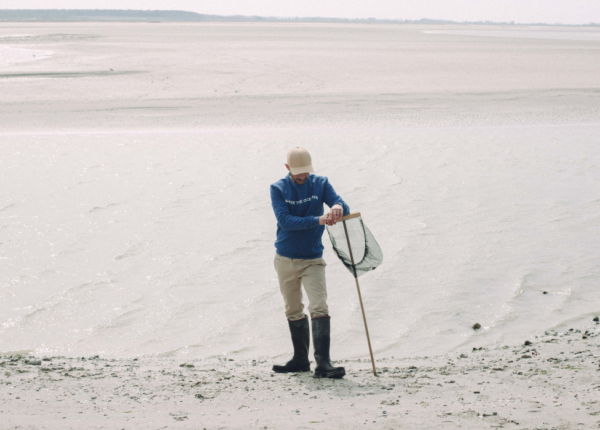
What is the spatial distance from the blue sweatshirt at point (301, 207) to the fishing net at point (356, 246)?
315mm

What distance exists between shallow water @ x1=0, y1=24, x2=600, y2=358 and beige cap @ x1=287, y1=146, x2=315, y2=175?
1580 mm

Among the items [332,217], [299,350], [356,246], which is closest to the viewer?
[332,217]

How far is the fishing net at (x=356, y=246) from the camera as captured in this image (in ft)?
14.2

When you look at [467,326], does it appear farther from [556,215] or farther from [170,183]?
[170,183]

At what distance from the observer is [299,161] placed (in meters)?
3.84

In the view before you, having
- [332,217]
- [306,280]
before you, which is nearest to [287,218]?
[332,217]

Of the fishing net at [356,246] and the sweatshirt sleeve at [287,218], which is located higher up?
the sweatshirt sleeve at [287,218]

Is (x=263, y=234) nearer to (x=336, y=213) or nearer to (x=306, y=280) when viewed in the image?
(x=306, y=280)

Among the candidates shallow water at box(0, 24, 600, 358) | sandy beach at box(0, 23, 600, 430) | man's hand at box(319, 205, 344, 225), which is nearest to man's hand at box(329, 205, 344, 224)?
man's hand at box(319, 205, 344, 225)

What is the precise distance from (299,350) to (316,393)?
495 mm

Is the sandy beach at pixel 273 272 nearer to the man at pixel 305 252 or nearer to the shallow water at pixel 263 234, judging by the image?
the shallow water at pixel 263 234

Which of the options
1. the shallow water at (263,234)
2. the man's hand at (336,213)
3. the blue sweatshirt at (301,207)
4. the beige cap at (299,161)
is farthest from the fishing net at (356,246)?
the shallow water at (263,234)

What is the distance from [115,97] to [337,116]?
22.8ft

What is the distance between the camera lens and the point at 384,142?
40.9 ft
